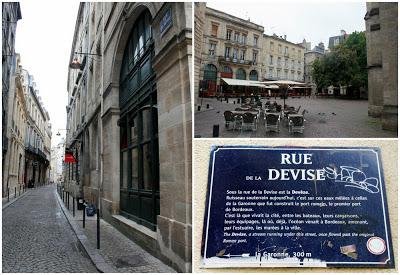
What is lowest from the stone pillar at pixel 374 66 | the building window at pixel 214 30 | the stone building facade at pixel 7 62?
the stone pillar at pixel 374 66

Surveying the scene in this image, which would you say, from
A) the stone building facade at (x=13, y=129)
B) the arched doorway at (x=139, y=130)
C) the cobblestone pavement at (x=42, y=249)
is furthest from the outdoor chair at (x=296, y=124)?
the stone building facade at (x=13, y=129)

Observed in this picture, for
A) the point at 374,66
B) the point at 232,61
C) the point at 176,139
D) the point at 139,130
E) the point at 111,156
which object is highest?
the point at 232,61

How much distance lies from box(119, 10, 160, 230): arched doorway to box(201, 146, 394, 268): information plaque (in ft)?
10.4

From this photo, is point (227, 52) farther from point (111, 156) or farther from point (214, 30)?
point (111, 156)

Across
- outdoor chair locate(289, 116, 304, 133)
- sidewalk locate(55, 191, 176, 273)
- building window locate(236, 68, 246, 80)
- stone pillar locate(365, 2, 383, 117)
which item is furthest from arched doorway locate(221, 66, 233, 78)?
sidewalk locate(55, 191, 176, 273)

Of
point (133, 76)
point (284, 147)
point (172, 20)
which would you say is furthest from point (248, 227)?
point (133, 76)

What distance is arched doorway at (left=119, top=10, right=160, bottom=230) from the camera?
8797 millimetres

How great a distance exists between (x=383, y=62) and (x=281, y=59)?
7.50 ft

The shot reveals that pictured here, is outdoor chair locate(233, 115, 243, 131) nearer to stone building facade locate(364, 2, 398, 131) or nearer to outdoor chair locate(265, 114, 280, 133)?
outdoor chair locate(265, 114, 280, 133)

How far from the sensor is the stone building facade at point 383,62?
5680mm

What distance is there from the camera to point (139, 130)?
33.3ft

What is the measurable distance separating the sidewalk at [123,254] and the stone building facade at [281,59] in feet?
12.9

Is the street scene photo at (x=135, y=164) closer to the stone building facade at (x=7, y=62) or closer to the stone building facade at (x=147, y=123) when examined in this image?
the stone building facade at (x=147, y=123)

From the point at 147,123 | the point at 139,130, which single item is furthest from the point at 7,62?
the point at 147,123
